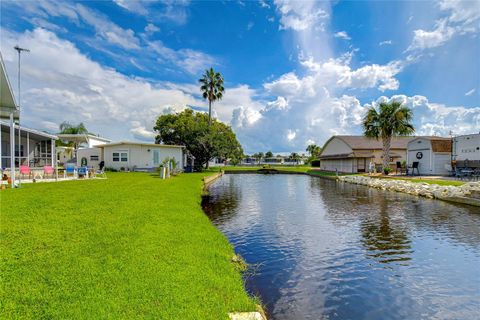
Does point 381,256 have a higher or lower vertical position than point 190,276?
lower

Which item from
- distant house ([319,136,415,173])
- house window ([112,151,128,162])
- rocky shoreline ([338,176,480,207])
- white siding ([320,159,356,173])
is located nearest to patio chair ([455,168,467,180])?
rocky shoreline ([338,176,480,207])

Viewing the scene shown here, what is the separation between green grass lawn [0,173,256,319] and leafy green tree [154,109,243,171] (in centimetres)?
2940

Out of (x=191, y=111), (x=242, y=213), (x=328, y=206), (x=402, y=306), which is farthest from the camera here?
(x=191, y=111)

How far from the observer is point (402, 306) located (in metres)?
5.09

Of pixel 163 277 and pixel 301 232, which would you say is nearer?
pixel 163 277

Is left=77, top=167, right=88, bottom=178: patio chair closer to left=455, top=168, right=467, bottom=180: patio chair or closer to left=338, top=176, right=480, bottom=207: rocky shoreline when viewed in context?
left=338, top=176, right=480, bottom=207: rocky shoreline

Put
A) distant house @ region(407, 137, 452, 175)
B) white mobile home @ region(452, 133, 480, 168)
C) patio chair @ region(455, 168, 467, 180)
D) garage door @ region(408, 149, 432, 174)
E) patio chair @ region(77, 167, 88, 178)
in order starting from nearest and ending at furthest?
patio chair @ region(77, 167, 88, 178) → patio chair @ region(455, 168, 467, 180) → white mobile home @ region(452, 133, 480, 168) → distant house @ region(407, 137, 452, 175) → garage door @ region(408, 149, 432, 174)

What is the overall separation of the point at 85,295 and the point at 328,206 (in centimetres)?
1360

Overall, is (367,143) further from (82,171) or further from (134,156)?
(82,171)

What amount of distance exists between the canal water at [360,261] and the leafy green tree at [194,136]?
25.1 metres

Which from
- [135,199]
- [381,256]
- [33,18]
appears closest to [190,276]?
[381,256]

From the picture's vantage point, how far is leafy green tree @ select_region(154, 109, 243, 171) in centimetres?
3781

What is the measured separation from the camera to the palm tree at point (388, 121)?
3197 cm

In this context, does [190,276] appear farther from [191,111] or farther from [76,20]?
[191,111]
